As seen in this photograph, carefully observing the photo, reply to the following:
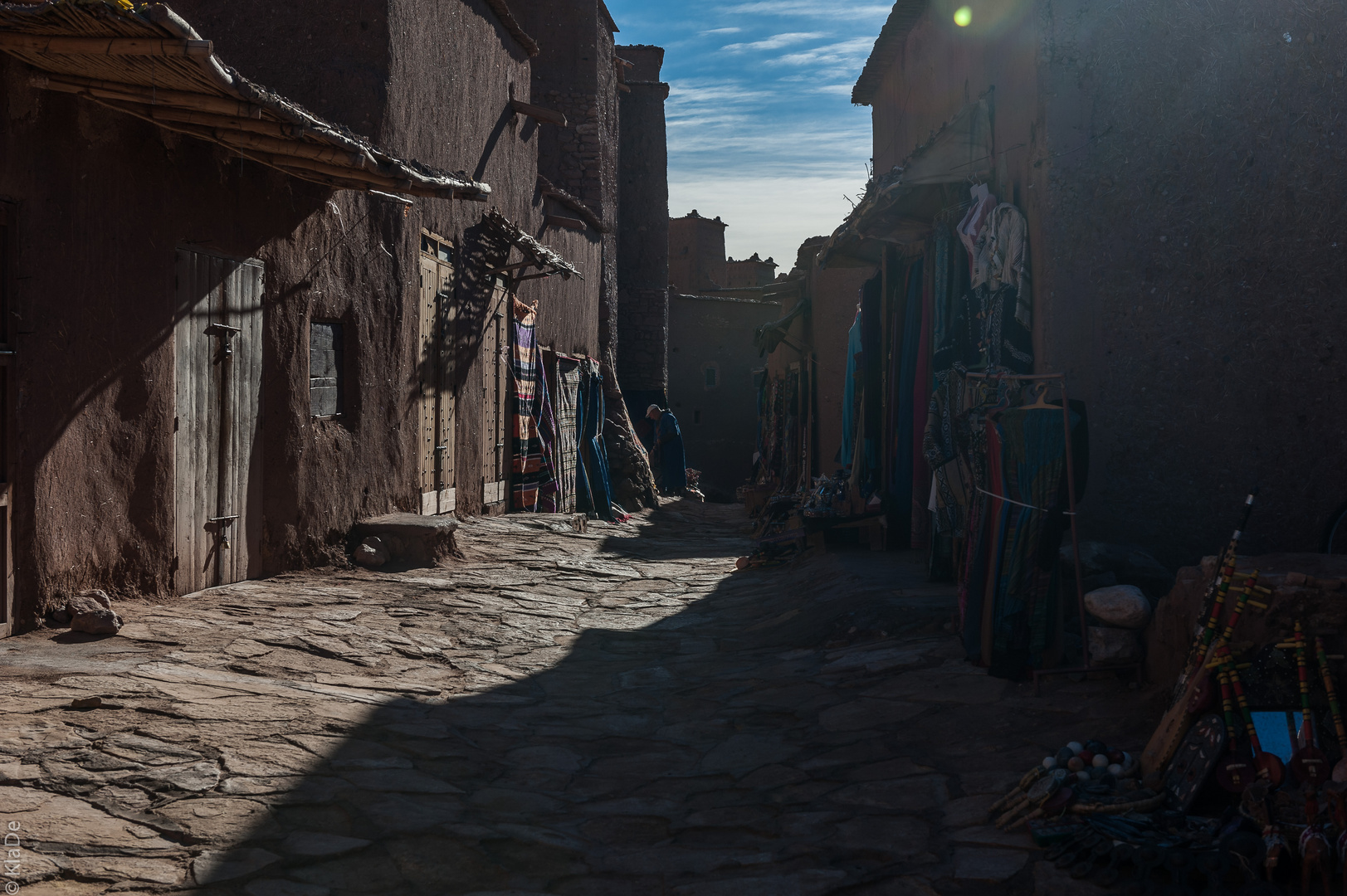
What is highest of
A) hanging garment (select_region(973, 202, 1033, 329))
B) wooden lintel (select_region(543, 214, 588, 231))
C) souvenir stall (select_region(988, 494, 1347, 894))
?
wooden lintel (select_region(543, 214, 588, 231))

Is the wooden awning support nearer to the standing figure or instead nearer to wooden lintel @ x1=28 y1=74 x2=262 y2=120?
wooden lintel @ x1=28 y1=74 x2=262 y2=120

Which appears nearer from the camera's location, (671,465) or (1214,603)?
(1214,603)

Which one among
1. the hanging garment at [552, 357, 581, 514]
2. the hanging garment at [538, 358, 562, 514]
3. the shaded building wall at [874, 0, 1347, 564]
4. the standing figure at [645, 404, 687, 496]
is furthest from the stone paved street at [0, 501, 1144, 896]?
the standing figure at [645, 404, 687, 496]

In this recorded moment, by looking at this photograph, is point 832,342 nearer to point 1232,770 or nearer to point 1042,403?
point 1042,403

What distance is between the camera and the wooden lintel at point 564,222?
15094 millimetres

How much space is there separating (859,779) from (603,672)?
239 centimetres

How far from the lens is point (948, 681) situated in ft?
Result: 16.3

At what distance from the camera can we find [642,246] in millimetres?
22875

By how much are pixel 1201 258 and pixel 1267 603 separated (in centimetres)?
260

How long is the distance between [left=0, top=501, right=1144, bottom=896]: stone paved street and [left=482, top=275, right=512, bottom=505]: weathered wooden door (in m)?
4.98

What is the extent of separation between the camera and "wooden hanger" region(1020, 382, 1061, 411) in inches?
195

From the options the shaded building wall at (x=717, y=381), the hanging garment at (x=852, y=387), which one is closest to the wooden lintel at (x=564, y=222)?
the hanging garment at (x=852, y=387)

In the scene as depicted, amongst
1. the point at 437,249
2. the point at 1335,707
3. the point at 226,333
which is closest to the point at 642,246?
the point at 437,249

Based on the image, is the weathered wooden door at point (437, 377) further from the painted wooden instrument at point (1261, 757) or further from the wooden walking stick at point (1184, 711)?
the painted wooden instrument at point (1261, 757)
